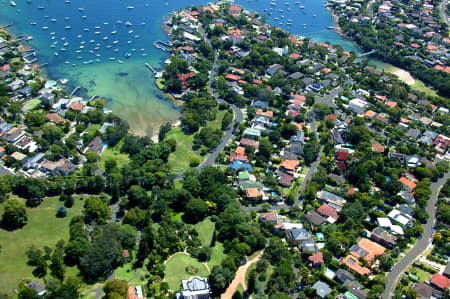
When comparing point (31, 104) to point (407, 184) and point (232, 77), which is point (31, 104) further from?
point (407, 184)

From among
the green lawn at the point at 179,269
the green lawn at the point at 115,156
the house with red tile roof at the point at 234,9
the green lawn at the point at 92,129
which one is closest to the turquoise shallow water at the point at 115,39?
the green lawn at the point at 92,129

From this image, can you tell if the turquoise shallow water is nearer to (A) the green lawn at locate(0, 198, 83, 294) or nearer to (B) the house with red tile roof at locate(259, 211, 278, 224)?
(A) the green lawn at locate(0, 198, 83, 294)

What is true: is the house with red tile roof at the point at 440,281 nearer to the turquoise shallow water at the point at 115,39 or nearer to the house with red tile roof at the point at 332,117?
the house with red tile roof at the point at 332,117

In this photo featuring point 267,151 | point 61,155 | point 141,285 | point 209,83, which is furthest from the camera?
point 209,83

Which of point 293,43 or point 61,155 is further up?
point 293,43

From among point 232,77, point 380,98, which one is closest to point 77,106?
point 232,77

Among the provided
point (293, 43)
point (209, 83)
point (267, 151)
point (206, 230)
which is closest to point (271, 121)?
point (267, 151)

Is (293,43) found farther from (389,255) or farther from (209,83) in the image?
(389,255)
